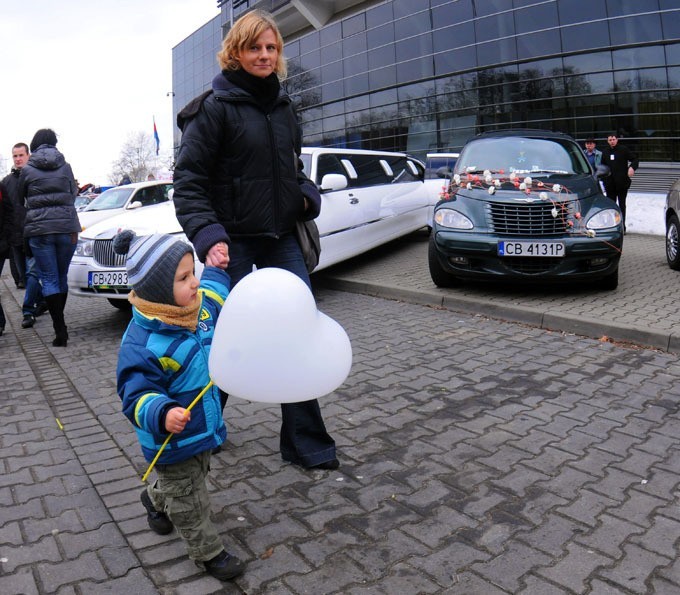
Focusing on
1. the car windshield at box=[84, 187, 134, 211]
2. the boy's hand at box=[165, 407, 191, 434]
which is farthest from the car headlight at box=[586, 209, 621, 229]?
the car windshield at box=[84, 187, 134, 211]

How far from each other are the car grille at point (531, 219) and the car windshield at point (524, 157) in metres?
0.80

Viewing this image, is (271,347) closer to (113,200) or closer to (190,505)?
(190,505)

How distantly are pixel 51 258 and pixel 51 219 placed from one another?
0.37 meters

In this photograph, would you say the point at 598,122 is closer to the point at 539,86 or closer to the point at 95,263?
the point at 539,86

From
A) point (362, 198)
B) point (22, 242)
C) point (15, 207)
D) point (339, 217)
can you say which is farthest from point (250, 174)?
point (22, 242)

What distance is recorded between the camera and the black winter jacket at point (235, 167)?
2.88 metres

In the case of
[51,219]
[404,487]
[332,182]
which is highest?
[332,182]

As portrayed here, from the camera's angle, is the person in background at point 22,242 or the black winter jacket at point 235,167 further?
the person in background at point 22,242

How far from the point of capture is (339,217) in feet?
26.6

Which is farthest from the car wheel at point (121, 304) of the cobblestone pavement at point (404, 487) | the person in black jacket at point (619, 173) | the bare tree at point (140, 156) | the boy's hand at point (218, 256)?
the bare tree at point (140, 156)

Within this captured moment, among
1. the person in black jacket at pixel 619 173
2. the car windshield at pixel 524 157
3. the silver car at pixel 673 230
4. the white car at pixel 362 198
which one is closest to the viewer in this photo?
the car windshield at pixel 524 157

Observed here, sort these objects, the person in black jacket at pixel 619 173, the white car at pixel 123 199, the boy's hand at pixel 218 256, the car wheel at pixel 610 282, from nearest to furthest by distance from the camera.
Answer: the boy's hand at pixel 218 256 → the car wheel at pixel 610 282 → the white car at pixel 123 199 → the person in black jacket at pixel 619 173

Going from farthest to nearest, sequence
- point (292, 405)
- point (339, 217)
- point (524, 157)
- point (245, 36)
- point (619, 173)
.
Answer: point (619, 173), point (339, 217), point (524, 157), point (292, 405), point (245, 36)

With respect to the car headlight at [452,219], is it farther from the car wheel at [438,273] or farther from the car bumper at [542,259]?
the car wheel at [438,273]
